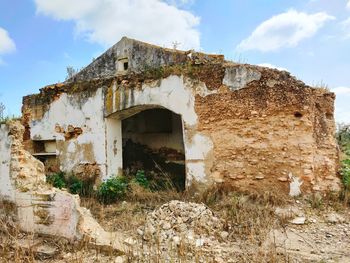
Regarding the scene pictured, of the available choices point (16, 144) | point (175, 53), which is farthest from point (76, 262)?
point (175, 53)

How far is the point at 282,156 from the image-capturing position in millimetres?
6578

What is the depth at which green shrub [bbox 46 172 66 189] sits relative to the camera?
845 centimetres

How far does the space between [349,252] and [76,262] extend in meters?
3.45

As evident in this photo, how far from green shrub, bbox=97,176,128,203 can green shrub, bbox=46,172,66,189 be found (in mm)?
1123

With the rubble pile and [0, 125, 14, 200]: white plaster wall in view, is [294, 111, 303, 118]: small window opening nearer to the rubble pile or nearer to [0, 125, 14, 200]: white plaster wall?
the rubble pile

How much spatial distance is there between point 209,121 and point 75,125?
3.60 m

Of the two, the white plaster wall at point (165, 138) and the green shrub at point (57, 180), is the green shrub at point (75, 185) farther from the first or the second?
the white plaster wall at point (165, 138)

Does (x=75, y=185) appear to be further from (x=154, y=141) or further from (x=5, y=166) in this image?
(x=154, y=141)

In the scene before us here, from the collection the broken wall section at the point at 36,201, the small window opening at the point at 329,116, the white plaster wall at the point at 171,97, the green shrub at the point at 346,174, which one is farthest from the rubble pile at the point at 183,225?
the small window opening at the point at 329,116

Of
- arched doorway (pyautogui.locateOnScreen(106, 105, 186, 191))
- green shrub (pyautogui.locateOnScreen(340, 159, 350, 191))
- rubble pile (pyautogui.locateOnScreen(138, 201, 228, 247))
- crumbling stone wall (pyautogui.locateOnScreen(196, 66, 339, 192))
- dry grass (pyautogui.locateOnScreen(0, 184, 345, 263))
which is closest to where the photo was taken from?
dry grass (pyautogui.locateOnScreen(0, 184, 345, 263))

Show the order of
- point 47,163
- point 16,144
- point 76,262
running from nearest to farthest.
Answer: point 76,262
point 16,144
point 47,163

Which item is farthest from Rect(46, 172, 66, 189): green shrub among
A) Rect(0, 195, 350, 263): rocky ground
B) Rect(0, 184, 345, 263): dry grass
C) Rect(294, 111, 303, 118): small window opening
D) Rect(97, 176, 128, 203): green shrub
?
Rect(294, 111, 303, 118): small window opening

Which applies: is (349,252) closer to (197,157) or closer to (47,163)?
(197,157)

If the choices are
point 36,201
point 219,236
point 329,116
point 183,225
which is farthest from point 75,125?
point 329,116
